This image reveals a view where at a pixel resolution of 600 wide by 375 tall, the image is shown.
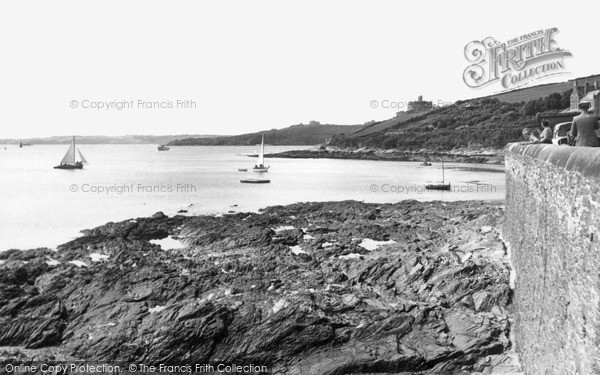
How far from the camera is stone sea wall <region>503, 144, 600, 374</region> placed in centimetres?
587

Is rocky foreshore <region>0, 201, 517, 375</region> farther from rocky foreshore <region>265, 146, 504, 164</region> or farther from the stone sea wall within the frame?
rocky foreshore <region>265, 146, 504, 164</region>

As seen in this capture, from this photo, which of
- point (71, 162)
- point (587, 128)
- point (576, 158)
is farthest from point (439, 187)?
point (71, 162)

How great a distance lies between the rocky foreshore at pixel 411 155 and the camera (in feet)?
337

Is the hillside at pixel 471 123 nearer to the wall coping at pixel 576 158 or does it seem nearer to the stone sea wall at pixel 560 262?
the stone sea wall at pixel 560 262

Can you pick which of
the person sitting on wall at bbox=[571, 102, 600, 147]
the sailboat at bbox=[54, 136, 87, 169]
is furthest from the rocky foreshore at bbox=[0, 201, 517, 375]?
the sailboat at bbox=[54, 136, 87, 169]

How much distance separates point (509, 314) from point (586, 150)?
8305 millimetres

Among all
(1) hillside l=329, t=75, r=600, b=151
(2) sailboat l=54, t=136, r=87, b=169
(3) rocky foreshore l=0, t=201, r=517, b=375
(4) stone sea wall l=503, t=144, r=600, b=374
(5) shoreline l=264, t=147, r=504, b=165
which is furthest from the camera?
(1) hillside l=329, t=75, r=600, b=151

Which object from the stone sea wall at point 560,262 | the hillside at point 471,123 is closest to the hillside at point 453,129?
the hillside at point 471,123

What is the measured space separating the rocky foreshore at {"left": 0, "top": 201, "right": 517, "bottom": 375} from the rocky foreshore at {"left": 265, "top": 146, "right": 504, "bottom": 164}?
271 feet

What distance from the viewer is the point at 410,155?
121000mm

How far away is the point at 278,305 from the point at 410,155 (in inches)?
4323

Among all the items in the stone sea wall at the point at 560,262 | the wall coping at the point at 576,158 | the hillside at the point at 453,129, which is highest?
the hillside at the point at 453,129

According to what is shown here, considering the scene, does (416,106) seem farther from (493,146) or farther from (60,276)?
(60,276)

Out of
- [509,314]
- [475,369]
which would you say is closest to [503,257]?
[509,314]
